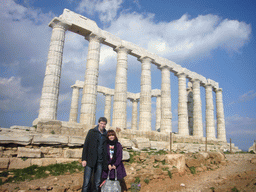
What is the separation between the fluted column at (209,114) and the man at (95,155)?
2733cm

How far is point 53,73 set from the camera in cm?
1585

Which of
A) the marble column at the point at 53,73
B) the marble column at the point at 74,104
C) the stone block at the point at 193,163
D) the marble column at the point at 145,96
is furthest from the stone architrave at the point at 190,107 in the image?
the marble column at the point at 53,73

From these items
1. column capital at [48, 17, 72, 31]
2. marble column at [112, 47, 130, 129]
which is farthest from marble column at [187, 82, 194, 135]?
column capital at [48, 17, 72, 31]

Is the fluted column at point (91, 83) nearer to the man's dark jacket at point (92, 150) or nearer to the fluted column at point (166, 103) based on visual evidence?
the fluted column at point (166, 103)

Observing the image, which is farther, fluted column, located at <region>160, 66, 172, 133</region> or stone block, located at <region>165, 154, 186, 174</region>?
fluted column, located at <region>160, 66, 172, 133</region>

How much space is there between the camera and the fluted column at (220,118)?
103 ft

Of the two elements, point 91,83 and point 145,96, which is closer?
point 91,83

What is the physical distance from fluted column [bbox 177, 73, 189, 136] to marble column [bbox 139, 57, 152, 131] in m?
5.58

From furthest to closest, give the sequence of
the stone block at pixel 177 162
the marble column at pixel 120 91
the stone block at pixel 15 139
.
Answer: the marble column at pixel 120 91 < the stone block at pixel 177 162 < the stone block at pixel 15 139

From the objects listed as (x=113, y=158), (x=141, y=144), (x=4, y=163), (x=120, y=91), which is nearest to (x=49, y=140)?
(x=4, y=163)

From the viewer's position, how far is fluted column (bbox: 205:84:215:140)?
29.5 metres

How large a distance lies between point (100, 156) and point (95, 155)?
16cm

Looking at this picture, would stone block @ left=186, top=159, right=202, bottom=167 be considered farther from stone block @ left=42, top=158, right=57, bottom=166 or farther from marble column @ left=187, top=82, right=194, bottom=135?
marble column @ left=187, top=82, right=194, bottom=135

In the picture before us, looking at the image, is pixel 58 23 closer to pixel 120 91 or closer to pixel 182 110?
pixel 120 91
